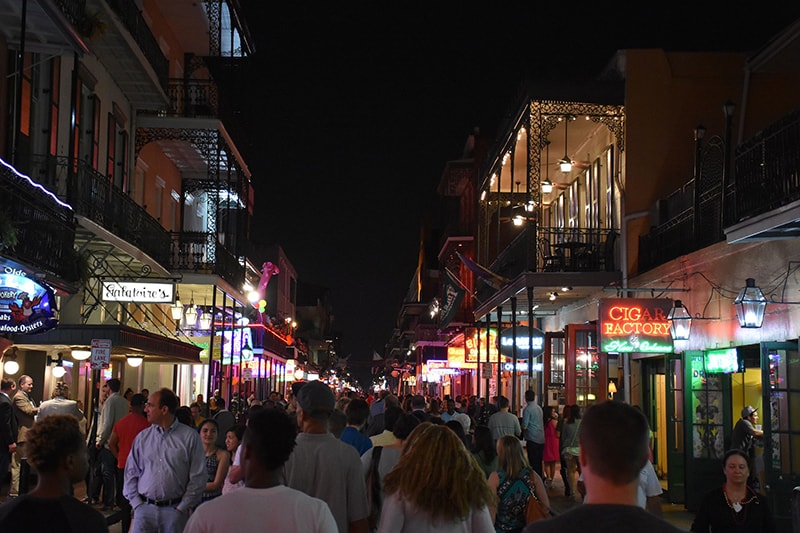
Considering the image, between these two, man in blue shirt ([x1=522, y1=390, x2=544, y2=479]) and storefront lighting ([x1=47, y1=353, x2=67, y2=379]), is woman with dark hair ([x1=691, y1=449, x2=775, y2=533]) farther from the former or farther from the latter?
storefront lighting ([x1=47, y1=353, x2=67, y2=379])

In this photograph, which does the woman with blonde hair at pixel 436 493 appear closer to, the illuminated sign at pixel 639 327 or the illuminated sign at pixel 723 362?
the illuminated sign at pixel 723 362

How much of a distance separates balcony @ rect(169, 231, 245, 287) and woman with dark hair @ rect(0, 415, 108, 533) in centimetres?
2296

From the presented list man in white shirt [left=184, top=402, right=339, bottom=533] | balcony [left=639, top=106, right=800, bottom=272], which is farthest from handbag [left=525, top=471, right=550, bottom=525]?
balcony [left=639, top=106, right=800, bottom=272]

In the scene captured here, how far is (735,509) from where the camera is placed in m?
7.97

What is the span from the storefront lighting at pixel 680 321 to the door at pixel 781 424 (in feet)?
10.00

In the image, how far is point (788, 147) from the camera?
13.2 meters

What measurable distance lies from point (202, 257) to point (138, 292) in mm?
6356

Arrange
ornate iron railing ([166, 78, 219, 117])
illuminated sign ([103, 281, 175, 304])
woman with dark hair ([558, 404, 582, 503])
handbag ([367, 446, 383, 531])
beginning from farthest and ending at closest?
ornate iron railing ([166, 78, 219, 117]), illuminated sign ([103, 281, 175, 304]), woman with dark hair ([558, 404, 582, 503]), handbag ([367, 446, 383, 531])

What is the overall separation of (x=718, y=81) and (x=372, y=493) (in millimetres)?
17384

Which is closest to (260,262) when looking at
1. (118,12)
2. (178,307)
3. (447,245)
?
(447,245)

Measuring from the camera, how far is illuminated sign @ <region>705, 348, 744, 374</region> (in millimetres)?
17141

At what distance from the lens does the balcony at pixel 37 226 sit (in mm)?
14727

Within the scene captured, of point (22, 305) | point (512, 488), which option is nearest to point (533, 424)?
point (22, 305)

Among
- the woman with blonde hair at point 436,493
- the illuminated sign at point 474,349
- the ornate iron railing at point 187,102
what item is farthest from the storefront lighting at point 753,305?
the illuminated sign at point 474,349
